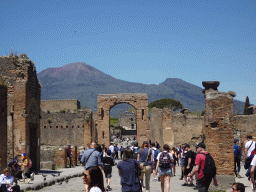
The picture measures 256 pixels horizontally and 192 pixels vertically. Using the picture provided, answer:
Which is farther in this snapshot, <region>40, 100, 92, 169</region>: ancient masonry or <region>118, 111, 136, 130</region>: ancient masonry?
<region>118, 111, 136, 130</region>: ancient masonry

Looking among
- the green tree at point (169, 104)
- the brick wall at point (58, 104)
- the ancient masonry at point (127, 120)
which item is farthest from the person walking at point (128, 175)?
the ancient masonry at point (127, 120)

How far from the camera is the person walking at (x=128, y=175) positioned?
6.74m

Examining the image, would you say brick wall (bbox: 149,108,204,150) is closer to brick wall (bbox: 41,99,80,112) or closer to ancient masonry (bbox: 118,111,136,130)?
brick wall (bbox: 41,99,80,112)

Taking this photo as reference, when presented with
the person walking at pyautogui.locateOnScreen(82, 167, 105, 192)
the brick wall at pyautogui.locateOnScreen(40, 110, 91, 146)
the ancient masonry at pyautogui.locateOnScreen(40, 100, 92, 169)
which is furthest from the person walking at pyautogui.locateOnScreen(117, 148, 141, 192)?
the brick wall at pyautogui.locateOnScreen(40, 110, 91, 146)

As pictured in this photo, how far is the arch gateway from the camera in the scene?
32281 mm

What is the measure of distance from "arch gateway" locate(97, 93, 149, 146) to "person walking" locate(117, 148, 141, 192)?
25.2 metres

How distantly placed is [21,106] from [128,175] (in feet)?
34.2

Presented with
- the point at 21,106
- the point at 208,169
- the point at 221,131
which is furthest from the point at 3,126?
the point at 208,169

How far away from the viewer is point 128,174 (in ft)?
22.4

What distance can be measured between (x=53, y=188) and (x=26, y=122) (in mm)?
5375

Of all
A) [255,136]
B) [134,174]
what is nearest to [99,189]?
[134,174]

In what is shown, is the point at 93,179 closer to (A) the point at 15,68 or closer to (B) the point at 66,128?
(A) the point at 15,68

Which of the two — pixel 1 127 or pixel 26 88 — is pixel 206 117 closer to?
pixel 1 127

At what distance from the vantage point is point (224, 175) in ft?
34.8
